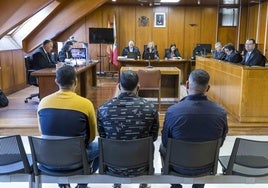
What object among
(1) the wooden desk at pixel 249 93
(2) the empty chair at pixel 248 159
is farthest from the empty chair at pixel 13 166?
(1) the wooden desk at pixel 249 93

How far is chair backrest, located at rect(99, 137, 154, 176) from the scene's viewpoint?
6.19 feet

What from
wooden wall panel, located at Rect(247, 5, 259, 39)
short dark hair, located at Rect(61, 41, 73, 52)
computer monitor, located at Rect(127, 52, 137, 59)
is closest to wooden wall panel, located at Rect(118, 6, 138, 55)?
computer monitor, located at Rect(127, 52, 137, 59)

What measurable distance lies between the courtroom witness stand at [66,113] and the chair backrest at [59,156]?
19 centimetres

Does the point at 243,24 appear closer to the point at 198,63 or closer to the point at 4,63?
the point at 198,63

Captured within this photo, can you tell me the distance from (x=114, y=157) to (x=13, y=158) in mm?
734

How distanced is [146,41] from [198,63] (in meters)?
3.26

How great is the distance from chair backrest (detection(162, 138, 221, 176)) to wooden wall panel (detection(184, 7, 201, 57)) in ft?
30.1

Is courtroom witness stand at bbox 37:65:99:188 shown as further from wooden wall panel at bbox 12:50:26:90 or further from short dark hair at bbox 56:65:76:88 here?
wooden wall panel at bbox 12:50:26:90

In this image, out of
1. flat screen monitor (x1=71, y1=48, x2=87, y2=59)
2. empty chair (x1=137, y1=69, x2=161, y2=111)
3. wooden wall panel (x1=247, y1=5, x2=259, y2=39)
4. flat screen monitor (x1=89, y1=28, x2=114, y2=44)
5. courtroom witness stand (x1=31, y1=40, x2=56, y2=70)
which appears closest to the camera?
empty chair (x1=137, y1=69, x2=161, y2=111)

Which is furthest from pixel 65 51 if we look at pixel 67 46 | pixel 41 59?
pixel 41 59

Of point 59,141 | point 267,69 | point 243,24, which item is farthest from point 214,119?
point 243,24

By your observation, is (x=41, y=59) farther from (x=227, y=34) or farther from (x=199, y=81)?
(x=227, y=34)

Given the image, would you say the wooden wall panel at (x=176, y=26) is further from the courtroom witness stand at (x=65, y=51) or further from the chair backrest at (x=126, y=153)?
the chair backrest at (x=126, y=153)

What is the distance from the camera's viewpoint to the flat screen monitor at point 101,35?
9156 mm
